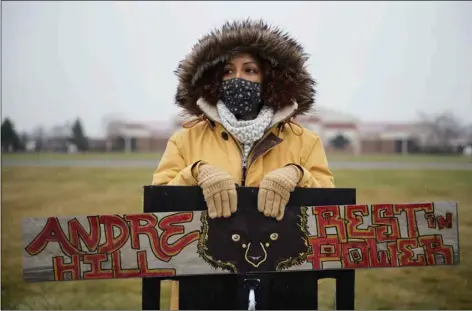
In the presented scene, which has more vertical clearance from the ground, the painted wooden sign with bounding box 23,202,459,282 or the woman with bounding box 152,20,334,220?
the woman with bounding box 152,20,334,220

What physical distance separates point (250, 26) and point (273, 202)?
0.74 meters

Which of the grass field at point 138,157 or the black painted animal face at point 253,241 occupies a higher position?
the grass field at point 138,157

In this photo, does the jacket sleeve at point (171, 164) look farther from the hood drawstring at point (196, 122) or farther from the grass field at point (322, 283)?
the grass field at point (322, 283)

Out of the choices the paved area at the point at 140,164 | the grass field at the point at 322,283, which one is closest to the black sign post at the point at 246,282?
the grass field at the point at 322,283

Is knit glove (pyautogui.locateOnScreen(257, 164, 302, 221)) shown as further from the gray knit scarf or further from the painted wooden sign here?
the gray knit scarf

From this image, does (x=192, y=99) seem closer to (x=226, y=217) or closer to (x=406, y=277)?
(x=226, y=217)

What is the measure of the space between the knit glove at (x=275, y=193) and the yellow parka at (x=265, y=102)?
0.21 meters

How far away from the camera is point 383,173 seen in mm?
5492

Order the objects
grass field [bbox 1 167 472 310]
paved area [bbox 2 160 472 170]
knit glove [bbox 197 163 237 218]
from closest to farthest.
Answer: knit glove [bbox 197 163 237 218] → grass field [bbox 1 167 472 310] → paved area [bbox 2 160 472 170]

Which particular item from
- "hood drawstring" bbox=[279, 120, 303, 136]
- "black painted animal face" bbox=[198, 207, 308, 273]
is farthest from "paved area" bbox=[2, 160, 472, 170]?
"black painted animal face" bbox=[198, 207, 308, 273]

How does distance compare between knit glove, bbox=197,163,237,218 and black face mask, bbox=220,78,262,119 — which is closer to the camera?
knit glove, bbox=197,163,237,218

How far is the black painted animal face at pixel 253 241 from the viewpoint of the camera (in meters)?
1.56

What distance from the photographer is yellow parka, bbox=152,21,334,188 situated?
1.78m

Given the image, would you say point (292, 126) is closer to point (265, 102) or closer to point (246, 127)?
point (265, 102)
